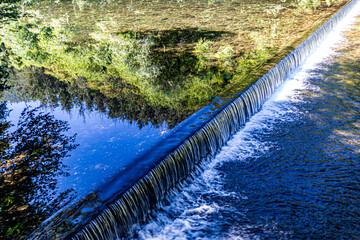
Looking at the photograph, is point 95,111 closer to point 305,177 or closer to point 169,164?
point 169,164

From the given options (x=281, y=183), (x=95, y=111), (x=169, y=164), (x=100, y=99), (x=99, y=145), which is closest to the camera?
(x=169, y=164)

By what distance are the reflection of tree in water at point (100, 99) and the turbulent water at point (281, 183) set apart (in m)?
1.75

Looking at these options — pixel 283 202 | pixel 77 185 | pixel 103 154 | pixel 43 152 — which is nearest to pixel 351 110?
pixel 283 202

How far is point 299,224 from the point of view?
4.31 metres

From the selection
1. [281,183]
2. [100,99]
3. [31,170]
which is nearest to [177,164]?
[281,183]

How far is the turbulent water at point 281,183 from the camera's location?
435cm

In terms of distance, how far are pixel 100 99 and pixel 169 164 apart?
3.53m

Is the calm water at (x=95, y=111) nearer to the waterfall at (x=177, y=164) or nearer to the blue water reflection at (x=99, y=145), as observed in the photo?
the blue water reflection at (x=99, y=145)

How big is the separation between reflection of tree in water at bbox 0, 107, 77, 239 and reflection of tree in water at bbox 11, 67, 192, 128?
86 cm

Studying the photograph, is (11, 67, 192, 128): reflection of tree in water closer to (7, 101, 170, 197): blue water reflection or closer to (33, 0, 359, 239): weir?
(7, 101, 170, 197): blue water reflection

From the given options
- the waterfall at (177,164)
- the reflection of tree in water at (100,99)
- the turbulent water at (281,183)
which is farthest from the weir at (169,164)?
the reflection of tree in water at (100,99)

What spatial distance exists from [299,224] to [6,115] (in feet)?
23.7

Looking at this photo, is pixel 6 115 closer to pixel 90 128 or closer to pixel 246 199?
pixel 90 128

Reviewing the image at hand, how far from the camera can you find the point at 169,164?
4.98m
